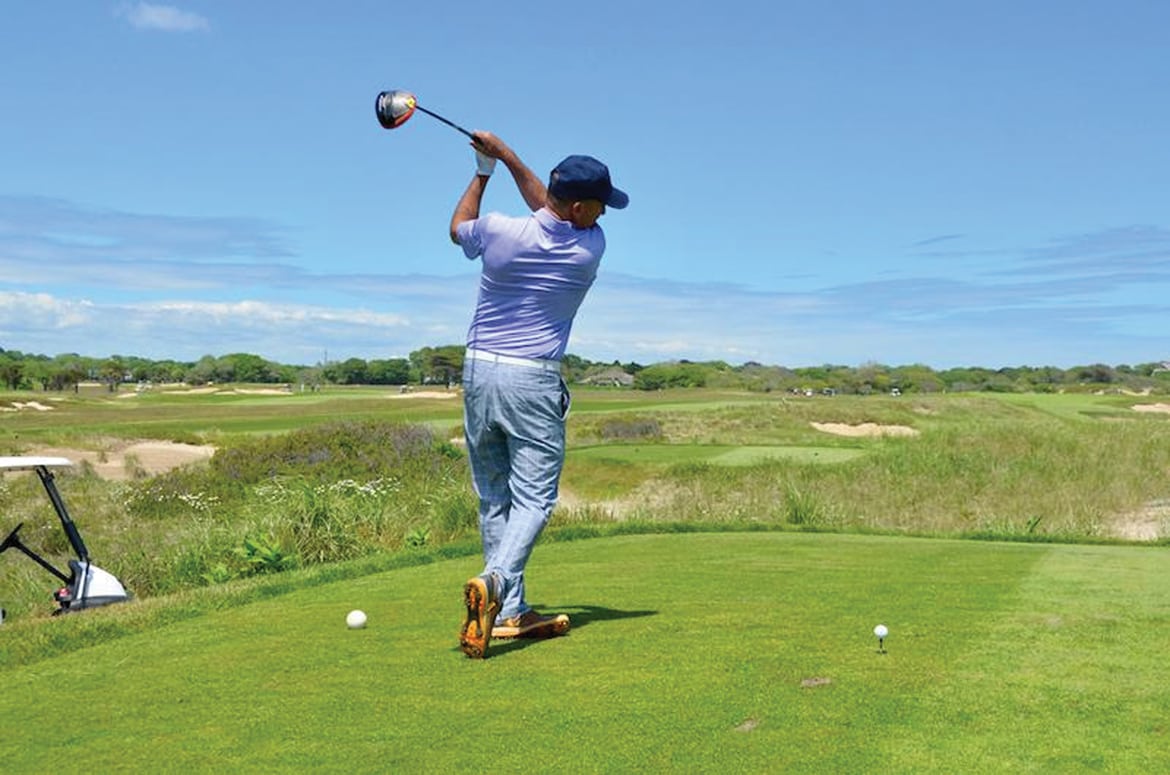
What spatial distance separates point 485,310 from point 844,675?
2.55m

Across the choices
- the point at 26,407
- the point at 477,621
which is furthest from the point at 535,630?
the point at 26,407

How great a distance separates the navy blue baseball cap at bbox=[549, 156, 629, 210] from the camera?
5977mm

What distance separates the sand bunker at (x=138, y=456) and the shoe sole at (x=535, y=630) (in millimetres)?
33154

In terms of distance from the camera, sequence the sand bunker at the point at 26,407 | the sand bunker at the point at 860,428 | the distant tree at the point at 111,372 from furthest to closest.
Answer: the distant tree at the point at 111,372, the sand bunker at the point at 26,407, the sand bunker at the point at 860,428

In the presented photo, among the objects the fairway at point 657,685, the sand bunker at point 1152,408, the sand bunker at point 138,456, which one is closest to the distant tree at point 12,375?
the sand bunker at point 138,456

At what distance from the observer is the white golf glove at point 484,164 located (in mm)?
6182

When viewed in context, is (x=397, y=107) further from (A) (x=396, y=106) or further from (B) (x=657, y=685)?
(B) (x=657, y=685)

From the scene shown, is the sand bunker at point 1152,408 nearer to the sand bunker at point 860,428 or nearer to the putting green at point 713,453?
the sand bunker at point 860,428

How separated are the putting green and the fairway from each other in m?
23.5

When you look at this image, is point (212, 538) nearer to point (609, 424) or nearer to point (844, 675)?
point (844, 675)

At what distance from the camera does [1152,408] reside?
204 ft

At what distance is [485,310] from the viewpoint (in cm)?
616

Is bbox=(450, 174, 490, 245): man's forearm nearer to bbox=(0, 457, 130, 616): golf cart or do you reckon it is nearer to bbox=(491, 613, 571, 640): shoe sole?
bbox=(491, 613, 571, 640): shoe sole

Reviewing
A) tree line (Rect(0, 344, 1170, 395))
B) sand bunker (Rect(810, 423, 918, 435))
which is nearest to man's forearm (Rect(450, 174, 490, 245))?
sand bunker (Rect(810, 423, 918, 435))
